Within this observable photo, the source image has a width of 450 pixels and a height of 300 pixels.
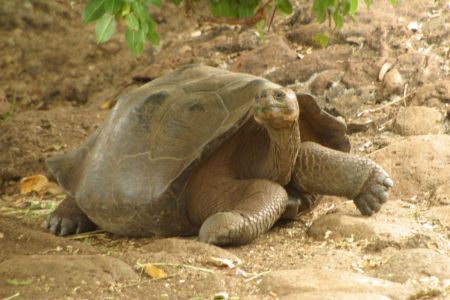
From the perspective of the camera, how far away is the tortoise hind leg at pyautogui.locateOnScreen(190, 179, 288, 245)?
12.7ft

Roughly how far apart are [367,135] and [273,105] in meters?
2.18

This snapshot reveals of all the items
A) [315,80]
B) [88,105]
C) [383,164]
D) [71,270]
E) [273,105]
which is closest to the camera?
[71,270]

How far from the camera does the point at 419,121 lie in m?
5.72

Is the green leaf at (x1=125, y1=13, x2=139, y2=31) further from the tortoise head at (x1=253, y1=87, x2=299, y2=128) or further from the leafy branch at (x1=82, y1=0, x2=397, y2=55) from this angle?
the tortoise head at (x1=253, y1=87, x2=299, y2=128)

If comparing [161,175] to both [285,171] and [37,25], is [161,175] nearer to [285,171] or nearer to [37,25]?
[285,171]

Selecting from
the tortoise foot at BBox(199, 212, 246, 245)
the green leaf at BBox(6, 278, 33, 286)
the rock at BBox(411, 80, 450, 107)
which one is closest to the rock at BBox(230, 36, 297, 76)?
the rock at BBox(411, 80, 450, 107)

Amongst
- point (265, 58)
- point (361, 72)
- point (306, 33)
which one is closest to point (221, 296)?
point (361, 72)

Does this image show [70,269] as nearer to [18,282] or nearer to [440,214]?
[18,282]

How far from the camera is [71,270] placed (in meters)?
3.15

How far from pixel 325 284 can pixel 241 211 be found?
1224mm

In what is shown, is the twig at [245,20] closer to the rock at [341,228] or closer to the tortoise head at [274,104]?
the tortoise head at [274,104]

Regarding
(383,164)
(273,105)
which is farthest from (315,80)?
(273,105)

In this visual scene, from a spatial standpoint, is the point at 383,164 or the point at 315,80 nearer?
the point at 383,164

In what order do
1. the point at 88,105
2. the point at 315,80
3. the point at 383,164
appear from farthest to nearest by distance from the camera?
the point at 88,105
the point at 315,80
the point at 383,164
